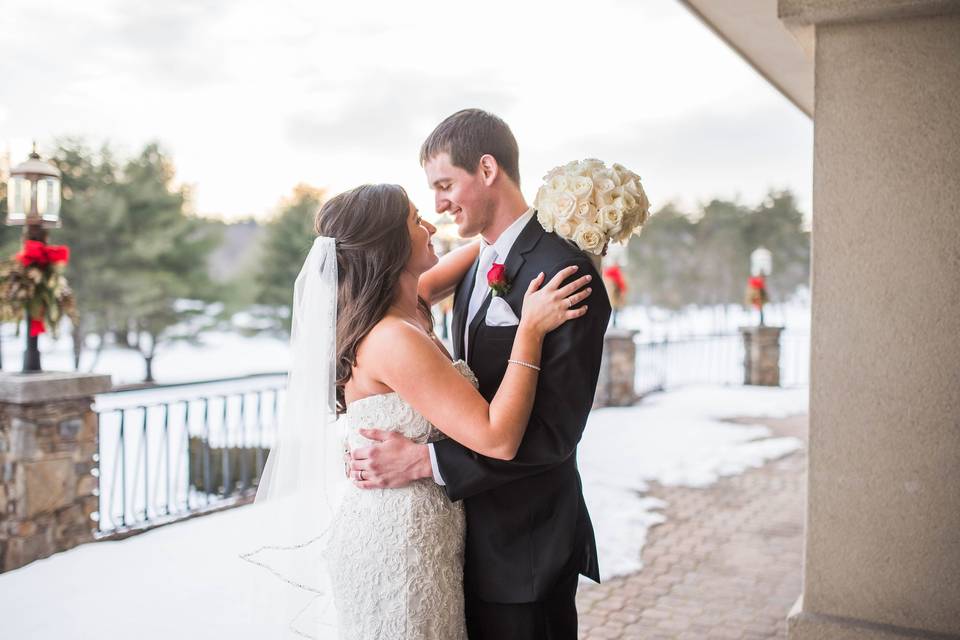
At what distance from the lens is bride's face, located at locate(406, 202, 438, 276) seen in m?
2.21

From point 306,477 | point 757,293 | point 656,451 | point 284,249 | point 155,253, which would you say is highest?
point 284,249

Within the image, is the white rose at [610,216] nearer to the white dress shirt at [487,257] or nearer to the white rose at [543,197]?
the white rose at [543,197]

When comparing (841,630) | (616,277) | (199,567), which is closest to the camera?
(841,630)

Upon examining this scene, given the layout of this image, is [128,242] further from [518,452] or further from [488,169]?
[518,452]

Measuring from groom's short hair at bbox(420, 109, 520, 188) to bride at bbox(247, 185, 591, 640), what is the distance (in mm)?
189

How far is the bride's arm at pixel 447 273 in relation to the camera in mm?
2742

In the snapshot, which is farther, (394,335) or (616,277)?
(616,277)

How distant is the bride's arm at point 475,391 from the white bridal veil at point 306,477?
0.29 m

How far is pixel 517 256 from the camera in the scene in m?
2.24

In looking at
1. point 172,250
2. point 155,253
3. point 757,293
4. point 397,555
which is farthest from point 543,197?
point 172,250

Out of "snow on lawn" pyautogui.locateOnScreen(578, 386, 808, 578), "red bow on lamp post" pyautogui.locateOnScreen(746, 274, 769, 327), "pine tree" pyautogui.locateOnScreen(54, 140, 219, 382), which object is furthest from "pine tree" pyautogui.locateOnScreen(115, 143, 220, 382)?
"red bow on lamp post" pyautogui.locateOnScreen(746, 274, 769, 327)

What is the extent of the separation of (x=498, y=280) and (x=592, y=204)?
0.33 meters

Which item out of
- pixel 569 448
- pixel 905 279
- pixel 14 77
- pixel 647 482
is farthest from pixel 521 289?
pixel 14 77

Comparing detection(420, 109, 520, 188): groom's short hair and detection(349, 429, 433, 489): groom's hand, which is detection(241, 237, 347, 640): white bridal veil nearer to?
detection(349, 429, 433, 489): groom's hand
